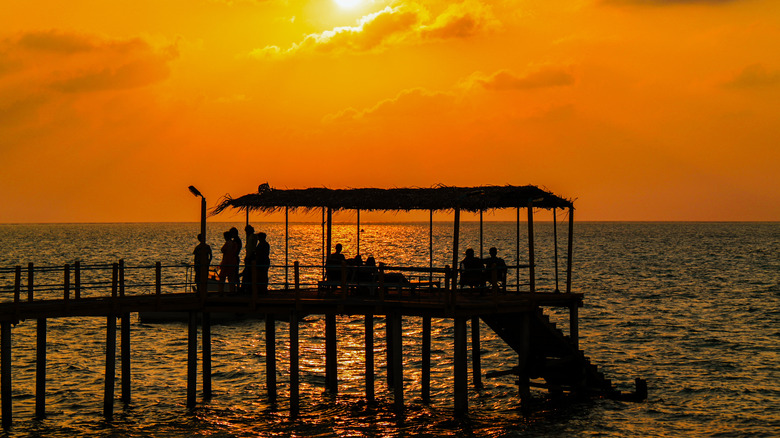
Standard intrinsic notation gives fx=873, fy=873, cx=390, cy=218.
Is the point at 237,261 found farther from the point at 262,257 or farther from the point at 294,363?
the point at 294,363

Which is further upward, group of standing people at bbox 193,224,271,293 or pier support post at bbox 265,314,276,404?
group of standing people at bbox 193,224,271,293

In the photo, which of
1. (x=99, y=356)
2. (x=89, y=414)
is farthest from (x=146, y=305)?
(x=99, y=356)

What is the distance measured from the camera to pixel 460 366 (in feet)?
73.2

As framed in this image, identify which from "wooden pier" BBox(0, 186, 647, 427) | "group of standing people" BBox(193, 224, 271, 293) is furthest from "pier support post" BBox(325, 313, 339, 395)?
"group of standing people" BBox(193, 224, 271, 293)

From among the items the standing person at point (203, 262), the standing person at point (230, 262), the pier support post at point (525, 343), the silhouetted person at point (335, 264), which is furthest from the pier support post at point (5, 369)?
the pier support post at point (525, 343)

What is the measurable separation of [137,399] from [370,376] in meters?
7.68

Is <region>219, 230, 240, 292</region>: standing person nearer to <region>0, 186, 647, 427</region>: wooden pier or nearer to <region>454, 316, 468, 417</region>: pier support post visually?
<region>0, 186, 647, 427</region>: wooden pier

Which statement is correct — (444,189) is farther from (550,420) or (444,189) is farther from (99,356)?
(99,356)

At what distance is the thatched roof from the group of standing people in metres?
1.66

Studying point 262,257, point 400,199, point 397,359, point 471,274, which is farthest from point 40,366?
point 471,274

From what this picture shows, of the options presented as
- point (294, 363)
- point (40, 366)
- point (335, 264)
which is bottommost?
point (40, 366)

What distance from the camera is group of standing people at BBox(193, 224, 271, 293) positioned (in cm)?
2409

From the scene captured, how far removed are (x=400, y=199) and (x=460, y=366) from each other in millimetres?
5374

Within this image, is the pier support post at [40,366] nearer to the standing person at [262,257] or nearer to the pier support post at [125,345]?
the pier support post at [125,345]
